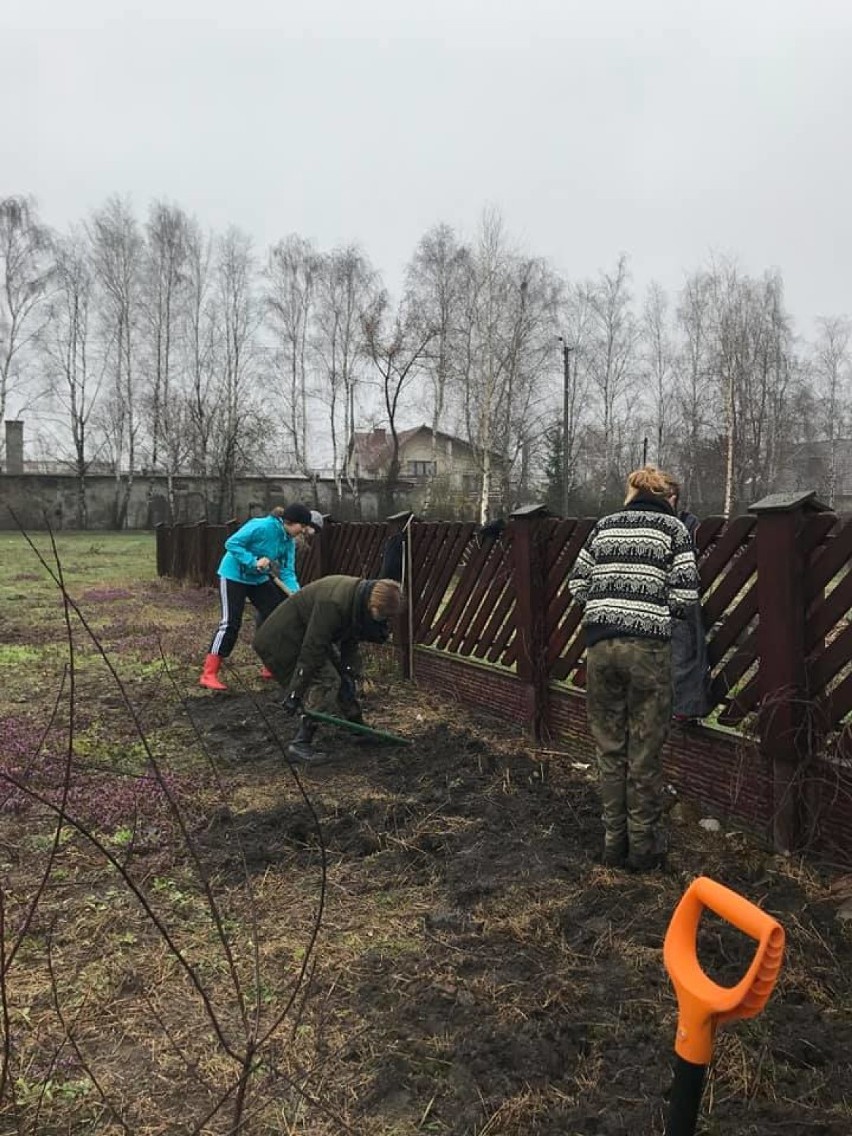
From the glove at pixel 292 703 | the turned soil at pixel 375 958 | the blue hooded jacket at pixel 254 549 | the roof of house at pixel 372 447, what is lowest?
the turned soil at pixel 375 958

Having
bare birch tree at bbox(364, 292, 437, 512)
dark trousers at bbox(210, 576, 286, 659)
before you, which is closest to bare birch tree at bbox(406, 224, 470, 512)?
bare birch tree at bbox(364, 292, 437, 512)

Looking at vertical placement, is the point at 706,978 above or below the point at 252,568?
below

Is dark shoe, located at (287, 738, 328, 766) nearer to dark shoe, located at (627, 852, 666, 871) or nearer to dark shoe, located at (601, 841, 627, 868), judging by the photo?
dark shoe, located at (601, 841, 627, 868)

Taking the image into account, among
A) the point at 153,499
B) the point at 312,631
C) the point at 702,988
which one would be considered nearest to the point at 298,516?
the point at 312,631

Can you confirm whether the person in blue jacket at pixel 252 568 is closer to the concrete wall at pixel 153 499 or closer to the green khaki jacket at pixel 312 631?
the green khaki jacket at pixel 312 631

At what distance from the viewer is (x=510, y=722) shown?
5.68 metres

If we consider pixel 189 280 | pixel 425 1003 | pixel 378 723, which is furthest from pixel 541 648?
pixel 189 280

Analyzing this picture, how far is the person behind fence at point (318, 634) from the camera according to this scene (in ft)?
16.0

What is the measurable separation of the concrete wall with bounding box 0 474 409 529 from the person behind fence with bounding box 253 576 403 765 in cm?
3148

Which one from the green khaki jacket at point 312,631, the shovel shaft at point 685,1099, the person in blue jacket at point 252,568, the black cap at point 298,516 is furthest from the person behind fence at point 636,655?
the person in blue jacket at point 252,568

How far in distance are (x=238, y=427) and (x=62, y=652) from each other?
29.3 meters

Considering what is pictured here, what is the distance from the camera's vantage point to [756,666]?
4.34 meters

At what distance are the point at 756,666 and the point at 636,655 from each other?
1.29m

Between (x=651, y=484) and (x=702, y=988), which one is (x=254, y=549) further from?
(x=702, y=988)
